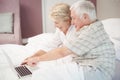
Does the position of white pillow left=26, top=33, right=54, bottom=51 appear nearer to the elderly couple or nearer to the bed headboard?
the bed headboard

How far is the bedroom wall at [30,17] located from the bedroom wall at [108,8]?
0.88 meters

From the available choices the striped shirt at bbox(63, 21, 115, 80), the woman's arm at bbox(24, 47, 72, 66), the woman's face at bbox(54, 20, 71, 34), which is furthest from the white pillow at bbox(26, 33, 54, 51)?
the striped shirt at bbox(63, 21, 115, 80)

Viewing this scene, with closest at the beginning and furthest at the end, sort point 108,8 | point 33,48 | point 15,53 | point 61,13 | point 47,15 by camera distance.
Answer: point 61,13, point 15,53, point 33,48, point 108,8, point 47,15

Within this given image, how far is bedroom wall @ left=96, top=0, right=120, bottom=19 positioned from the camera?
2891 mm

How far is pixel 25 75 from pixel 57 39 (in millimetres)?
822

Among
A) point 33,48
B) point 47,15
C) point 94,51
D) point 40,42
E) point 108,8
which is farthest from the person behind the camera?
point 47,15

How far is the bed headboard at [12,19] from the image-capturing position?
3006 mm

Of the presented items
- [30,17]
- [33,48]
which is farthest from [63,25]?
[30,17]

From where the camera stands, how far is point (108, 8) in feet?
9.79

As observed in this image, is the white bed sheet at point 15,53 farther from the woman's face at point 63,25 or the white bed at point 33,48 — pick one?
the woman's face at point 63,25

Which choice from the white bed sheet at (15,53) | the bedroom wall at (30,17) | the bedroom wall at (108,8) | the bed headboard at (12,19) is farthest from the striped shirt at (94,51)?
the bedroom wall at (30,17)

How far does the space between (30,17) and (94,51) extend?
1.96 metres

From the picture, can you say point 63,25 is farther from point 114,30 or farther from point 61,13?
point 114,30

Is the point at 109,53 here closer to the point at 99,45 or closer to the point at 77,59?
the point at 99,45
